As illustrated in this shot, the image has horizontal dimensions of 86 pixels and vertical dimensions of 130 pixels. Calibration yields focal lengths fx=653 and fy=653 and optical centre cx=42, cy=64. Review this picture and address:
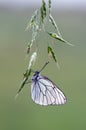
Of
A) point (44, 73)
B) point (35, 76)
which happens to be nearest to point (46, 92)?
point (35, 76)

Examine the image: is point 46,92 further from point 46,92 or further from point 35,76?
point 35,76

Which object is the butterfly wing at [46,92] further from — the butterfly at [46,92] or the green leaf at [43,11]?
the green leaf at [43,11]

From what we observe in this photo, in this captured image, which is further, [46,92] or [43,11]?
[46,92]

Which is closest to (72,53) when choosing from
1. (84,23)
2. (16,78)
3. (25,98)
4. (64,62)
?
(64,62)

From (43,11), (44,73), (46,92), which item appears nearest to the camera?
(43,11)

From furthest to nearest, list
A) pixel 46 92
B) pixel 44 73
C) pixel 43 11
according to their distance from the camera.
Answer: pixel 44 73, pixel 46 92, pixel 43 11

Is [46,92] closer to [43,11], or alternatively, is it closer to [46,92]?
[46,92]

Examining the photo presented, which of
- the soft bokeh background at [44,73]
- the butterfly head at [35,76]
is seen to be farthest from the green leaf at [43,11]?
the soft bokeh background at [44,73]

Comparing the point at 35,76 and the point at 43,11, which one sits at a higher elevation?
→ the point at 43,11
